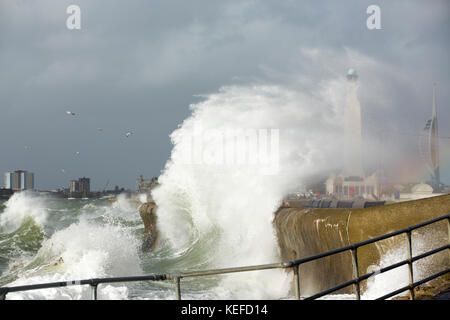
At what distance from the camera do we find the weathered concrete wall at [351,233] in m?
6.09

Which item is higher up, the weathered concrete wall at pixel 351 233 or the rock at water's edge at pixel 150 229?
the weathered concrete wall at pixel 351 233

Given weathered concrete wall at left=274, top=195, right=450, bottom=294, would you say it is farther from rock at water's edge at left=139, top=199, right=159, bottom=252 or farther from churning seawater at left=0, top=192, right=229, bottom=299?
rock at water's edge at left=139, top=199, right=159, bottom=252

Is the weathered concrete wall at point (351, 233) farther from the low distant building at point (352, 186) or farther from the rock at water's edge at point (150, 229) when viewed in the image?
the low distant building at point (352, 186)

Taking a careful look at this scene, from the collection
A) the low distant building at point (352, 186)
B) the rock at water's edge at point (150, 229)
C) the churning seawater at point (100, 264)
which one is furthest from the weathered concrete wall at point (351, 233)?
the low distant building at point (352, 186)

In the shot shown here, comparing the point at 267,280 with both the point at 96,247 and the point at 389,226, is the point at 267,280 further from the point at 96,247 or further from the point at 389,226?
the point at 96,247

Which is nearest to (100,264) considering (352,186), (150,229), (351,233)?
(150,229)

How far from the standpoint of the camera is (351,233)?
736cm

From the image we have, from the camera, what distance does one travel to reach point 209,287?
10562mm

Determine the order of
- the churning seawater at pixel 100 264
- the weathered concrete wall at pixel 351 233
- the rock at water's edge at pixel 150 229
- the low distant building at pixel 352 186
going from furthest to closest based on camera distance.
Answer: the low distant building at pixel 352 186 < the rock at water's edge at pixel 150 229 < the churning seawater at pixel 100 264 < the weathered concrete wall at pixel 351 233


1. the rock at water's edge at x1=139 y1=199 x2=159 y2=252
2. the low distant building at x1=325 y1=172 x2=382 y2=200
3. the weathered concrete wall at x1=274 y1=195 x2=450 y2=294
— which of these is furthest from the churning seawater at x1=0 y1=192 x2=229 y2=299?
the low distant building at x1=325 y1=172 x2=382 y2=200

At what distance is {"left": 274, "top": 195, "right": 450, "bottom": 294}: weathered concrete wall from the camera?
6.09m

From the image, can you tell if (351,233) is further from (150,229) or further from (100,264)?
(150,229)
